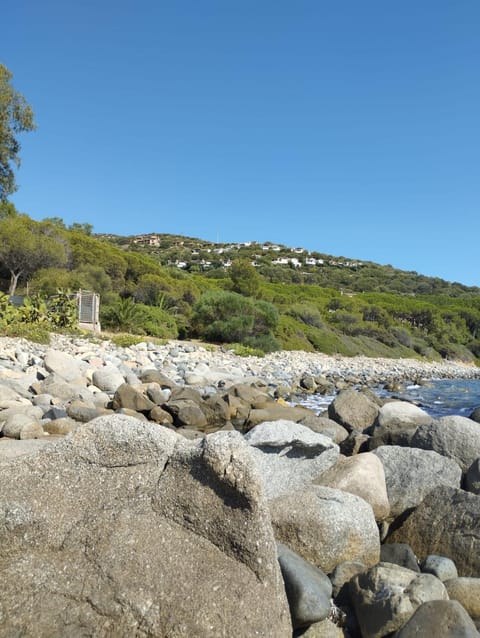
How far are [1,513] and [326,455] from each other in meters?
3.04

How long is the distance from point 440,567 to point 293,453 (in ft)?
5.27

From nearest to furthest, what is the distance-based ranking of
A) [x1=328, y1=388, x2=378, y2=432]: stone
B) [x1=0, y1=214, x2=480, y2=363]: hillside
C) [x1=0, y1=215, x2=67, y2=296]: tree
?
[x1=328, y1=388, x2=378, y2=432]: stone, [x1=0, y1=214, x2=480, y2=363]: hillside, [x1=0, y1=215, x2=67, y2=296]: tree

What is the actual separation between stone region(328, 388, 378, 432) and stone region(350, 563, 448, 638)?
511 cm

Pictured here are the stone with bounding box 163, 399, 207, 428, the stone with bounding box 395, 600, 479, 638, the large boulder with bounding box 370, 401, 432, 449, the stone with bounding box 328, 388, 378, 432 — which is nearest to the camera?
the stone with bounding box 395, 600, 479, 638

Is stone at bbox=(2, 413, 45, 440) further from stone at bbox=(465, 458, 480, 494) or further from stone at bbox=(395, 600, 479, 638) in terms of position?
stone at bbox=(395, 600, 479, 638)

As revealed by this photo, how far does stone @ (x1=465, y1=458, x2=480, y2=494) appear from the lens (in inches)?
187

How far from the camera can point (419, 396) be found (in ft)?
59.6

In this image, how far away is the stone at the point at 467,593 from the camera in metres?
3.12

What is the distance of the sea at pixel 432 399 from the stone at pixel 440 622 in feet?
30.3

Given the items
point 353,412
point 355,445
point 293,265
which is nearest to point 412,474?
point 355,445

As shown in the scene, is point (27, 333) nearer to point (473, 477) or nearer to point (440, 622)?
point (473, 477)

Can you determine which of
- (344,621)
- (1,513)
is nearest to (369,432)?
(344,621)

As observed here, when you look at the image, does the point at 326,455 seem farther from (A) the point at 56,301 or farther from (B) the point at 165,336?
(B) the point at 165,336

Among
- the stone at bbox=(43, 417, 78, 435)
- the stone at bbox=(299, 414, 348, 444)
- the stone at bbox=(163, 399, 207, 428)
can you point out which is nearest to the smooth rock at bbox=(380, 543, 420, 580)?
the stone at bbox=(299, 414, 348, 444)
